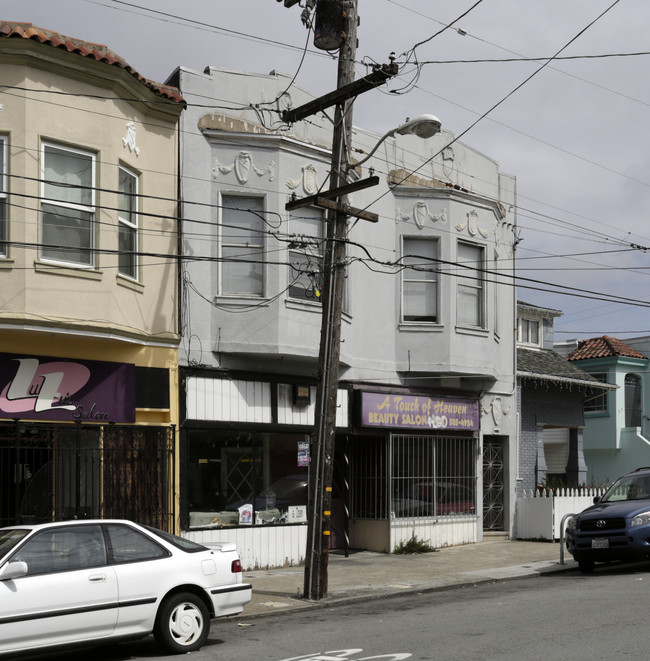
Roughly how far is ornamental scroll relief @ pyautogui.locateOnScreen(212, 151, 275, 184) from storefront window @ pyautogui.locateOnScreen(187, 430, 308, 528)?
4.46 meters

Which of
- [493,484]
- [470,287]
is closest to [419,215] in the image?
[470,287]

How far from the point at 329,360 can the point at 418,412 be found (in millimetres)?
6740

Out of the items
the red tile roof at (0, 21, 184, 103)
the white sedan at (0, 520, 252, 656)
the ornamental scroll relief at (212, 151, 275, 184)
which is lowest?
the white sedan at (0, 520, 252, 656)

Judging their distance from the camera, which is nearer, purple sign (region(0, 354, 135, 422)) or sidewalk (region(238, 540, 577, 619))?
sidewalk (region(238, 540, 577, 619))

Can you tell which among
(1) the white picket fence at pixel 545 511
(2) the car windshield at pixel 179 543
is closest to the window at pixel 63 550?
(2) the car windshield at pixel 179 543

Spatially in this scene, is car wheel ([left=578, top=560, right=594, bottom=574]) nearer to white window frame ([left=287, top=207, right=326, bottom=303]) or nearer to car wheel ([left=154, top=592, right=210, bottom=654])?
white window frame ([left=287, top=207, right=326, bottom=303])

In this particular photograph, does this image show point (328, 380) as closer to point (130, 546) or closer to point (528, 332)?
point (130, 546)

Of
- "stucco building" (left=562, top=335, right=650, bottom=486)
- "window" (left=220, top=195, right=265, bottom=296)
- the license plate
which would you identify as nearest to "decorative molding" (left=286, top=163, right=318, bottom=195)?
"window" (left=220, top=195, right=265, bottom=296)

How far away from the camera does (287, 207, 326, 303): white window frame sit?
17.1m

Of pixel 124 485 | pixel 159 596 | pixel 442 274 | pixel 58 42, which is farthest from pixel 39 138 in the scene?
pixel 442 274

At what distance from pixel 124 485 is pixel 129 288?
3097mm

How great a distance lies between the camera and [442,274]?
2005 cm

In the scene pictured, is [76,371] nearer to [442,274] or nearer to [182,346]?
[182,346]

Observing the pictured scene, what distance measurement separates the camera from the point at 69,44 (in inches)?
554
